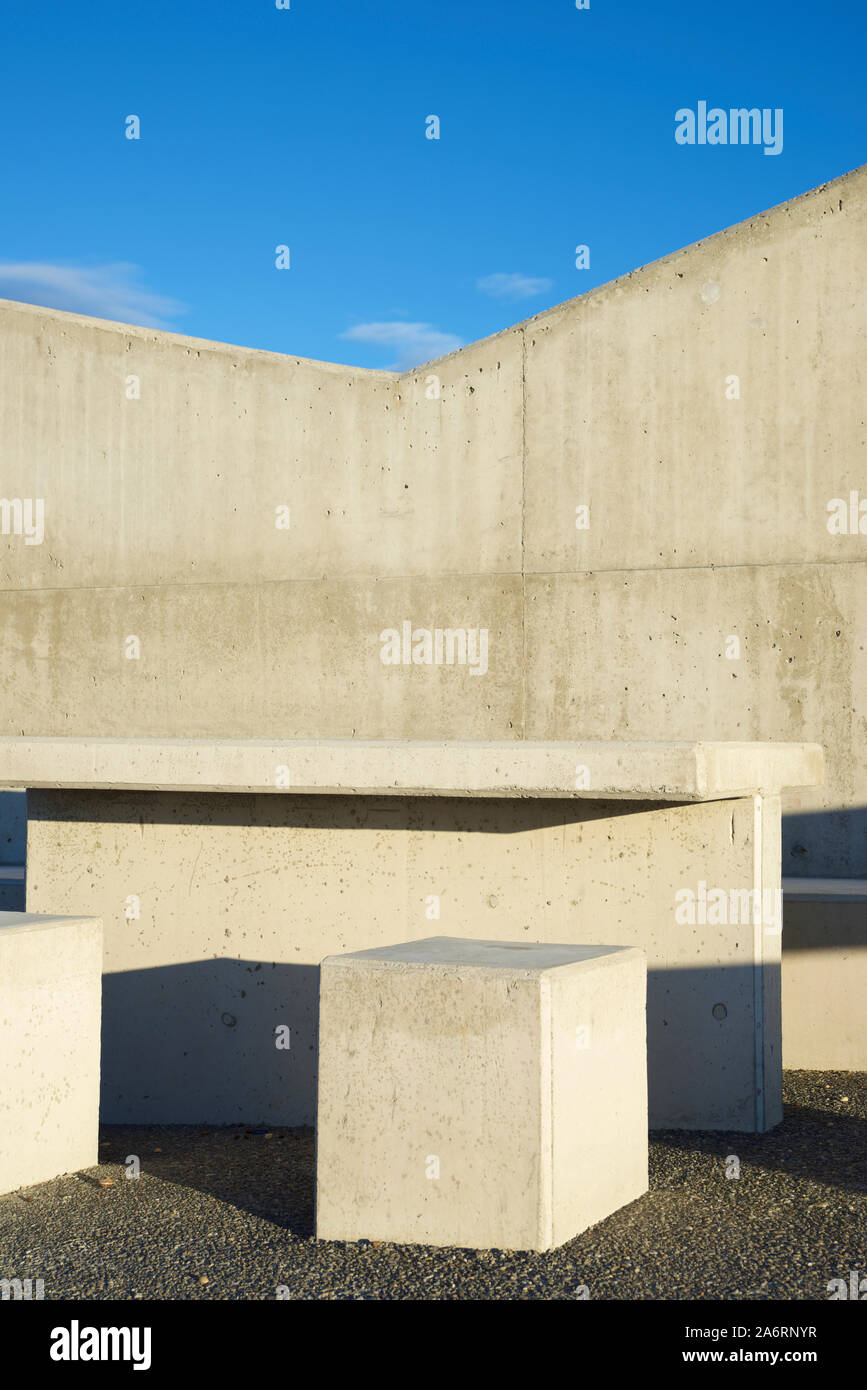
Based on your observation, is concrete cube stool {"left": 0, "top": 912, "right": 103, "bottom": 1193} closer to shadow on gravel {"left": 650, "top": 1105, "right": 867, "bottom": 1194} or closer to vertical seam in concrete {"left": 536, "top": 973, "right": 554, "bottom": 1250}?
vertical seam in concrete {"left": 536, "top": 973, "right": 554, "bottom": 1250}

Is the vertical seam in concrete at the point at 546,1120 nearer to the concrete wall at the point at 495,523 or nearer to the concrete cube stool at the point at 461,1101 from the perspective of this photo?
the concrete cube stool at the point at 461,1101

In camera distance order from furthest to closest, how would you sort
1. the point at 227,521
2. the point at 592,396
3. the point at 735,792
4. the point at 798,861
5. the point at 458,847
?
1. the point at 227,521
2. the point at 592,396
3. the point at 798,861
4. the point at 458,847
5. the point at 735,792

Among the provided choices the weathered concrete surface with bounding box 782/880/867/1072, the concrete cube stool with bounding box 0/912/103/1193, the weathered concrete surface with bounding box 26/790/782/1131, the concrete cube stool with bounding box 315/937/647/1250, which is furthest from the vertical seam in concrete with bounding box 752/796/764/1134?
the concrete cube stool with bounding box 0/912/103/1193

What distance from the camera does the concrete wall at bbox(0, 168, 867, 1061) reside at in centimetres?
1002

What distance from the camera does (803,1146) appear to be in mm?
6605

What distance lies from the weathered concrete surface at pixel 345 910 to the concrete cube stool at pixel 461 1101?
1.92 m

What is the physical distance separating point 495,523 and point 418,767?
469 cm

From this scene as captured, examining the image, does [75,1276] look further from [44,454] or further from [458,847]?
[44,454]

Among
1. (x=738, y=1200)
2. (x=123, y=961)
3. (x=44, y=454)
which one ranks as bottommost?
(x=738, y=1200)

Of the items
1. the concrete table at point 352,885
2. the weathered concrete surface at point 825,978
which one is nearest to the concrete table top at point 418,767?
the concrete table at point 352,885

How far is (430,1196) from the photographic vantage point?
16.2 ft

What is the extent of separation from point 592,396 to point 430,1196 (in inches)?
285

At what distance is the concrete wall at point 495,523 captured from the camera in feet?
32.9
